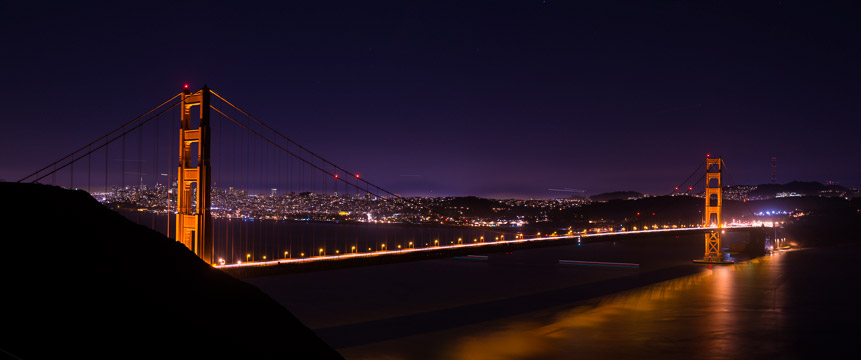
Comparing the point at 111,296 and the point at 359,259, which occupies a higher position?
the point at 111,296

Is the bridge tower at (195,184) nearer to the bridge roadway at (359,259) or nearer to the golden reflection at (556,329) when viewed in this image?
the bridge roadway at (359,259)

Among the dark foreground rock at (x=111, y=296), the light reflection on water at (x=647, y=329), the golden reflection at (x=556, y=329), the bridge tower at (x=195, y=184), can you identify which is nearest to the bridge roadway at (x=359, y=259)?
the bridge tower at (x=195, y=184)

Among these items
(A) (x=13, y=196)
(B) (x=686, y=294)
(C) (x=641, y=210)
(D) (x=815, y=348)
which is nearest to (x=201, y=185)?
(A) (x=13, y=196)

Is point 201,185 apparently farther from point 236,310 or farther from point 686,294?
point 686,294

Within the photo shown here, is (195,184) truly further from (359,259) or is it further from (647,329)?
(647,329)

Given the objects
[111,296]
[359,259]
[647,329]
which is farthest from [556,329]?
[111,296]

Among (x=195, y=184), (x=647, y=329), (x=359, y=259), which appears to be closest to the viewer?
(x=195, y=184)

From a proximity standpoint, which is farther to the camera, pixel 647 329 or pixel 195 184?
pixel 647 329
